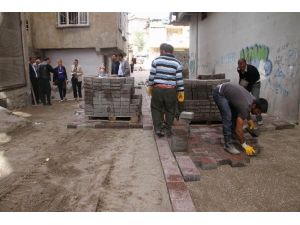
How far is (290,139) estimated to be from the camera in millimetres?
5906

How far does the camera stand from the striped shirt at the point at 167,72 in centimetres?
562

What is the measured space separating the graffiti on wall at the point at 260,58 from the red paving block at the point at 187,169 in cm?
479

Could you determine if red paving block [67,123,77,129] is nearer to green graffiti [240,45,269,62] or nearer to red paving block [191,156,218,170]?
red paving block [191,156,218,170]

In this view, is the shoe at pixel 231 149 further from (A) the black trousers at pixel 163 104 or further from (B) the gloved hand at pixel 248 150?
(A) the black trousers at pixel 163 104

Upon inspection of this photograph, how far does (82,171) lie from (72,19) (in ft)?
43.8

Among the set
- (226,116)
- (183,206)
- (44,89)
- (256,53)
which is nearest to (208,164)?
(226,116)

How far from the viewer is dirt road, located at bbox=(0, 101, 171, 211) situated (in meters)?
3.33

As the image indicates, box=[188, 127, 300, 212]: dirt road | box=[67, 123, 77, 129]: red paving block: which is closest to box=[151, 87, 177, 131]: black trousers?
box=[188, 127, 300, 212]: dirt road

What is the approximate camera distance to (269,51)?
26.5 ft

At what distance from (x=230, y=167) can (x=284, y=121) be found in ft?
11.5

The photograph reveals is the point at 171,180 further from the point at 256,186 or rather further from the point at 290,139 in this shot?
the point at 290,139

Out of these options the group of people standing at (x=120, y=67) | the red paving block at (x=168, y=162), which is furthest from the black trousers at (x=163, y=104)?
the group of people standing at (x=120, y=67)

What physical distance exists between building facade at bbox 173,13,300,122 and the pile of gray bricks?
3.62 metres

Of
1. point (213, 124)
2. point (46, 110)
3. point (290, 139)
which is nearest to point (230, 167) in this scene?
point (290, 139)
